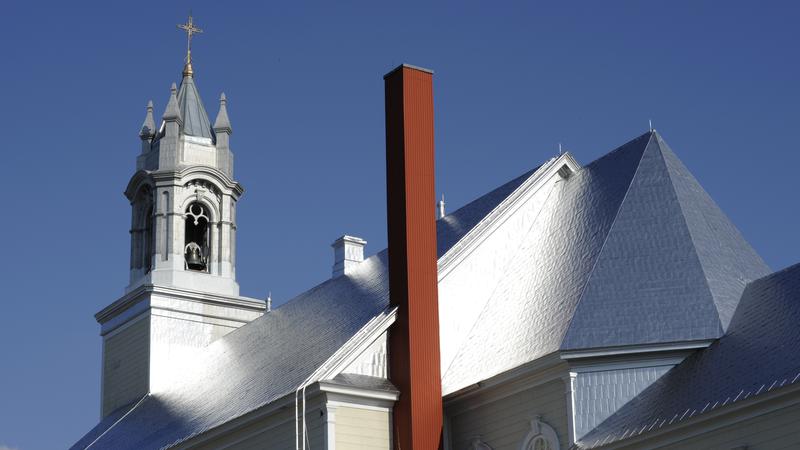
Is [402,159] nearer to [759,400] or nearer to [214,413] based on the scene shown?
[214,413]

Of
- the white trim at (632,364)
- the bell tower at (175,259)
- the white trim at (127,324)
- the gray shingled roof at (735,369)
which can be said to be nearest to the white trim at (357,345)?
the white trim at (632,364)

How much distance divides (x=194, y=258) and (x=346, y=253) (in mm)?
6385

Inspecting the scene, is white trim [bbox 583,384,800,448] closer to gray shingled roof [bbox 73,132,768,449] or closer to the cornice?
gray shingled roof [bbox 73,132,768,449]

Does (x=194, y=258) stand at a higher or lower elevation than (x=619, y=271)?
higher

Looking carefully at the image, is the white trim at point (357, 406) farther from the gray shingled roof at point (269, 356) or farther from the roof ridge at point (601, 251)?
the roof ridge at point (601, 251)

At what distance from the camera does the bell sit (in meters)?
46.4

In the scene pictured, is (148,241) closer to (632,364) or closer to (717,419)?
(632,364)

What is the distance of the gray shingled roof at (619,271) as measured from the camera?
1062 inches

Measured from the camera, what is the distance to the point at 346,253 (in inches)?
1689

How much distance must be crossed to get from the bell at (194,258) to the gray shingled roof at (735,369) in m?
23.2

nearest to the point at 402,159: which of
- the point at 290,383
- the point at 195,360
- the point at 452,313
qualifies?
the point at 452,313

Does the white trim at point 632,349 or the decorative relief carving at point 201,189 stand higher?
the decorative relief carving at point 201,189

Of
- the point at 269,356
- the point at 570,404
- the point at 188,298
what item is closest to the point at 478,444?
the point at 570,404

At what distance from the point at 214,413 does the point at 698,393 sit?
13.7m
